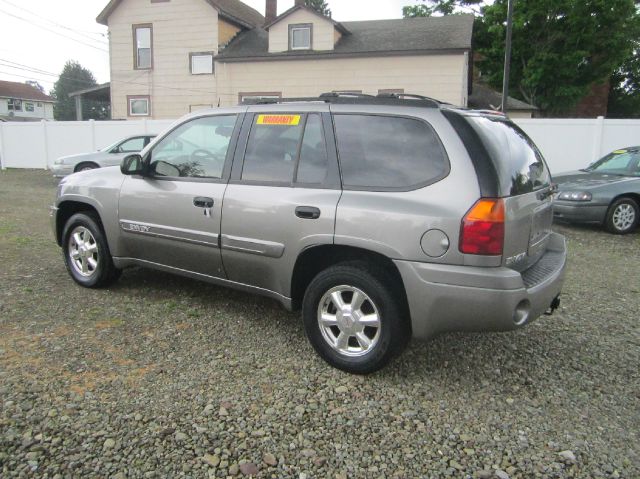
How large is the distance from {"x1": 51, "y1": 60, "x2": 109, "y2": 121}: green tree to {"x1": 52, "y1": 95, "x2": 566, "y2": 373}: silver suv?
8385 cm

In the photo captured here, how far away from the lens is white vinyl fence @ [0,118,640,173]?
13.6m

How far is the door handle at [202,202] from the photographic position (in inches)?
163

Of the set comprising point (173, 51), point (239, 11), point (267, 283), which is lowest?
point (267, 283)

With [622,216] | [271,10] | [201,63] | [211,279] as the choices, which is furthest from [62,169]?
[271,10]

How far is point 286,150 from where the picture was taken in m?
3.91

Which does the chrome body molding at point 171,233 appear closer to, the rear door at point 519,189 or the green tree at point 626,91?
the rear door at point 519,189

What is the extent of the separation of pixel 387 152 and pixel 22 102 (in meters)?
73.8

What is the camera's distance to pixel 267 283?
398cm

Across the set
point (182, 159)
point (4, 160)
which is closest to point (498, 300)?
point (182, 159)

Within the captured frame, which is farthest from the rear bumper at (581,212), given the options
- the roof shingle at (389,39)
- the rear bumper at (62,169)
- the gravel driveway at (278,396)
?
the roof shingle at (389,39)

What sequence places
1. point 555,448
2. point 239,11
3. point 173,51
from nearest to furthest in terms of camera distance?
point 555,448
point 173,51
point 239,11

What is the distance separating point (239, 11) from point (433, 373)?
1041 inches

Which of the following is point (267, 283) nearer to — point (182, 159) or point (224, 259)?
point (224, 259)

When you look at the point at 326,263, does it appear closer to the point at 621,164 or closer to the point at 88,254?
the point at 88,254
